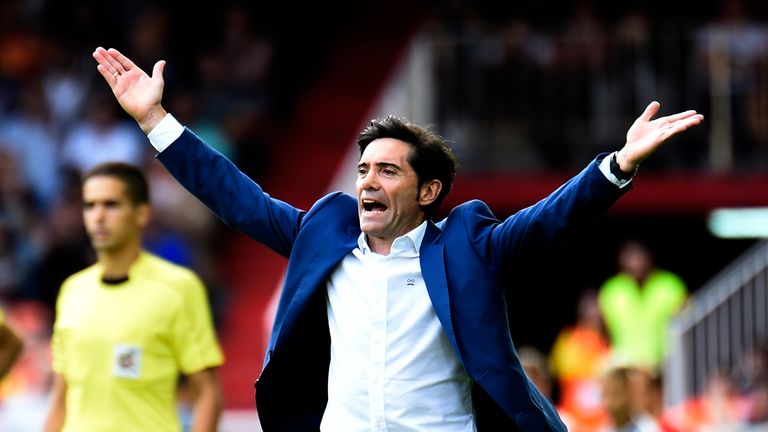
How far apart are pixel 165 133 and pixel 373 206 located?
829mm

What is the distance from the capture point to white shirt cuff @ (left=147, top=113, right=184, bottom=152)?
6.52 metres

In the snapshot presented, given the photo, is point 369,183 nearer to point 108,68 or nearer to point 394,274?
point 394,274

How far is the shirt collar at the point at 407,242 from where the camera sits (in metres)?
6.43

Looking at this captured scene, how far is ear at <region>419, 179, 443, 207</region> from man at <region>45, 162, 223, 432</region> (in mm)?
1669

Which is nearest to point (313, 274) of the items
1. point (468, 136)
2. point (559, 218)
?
point (559, 218)

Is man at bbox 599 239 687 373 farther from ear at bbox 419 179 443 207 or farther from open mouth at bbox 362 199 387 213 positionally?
open mouth at bbox 362 199 387 213

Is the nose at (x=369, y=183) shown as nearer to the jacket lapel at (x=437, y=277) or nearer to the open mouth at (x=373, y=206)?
the open mouth at (x=373, y=206)

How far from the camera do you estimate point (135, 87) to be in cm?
663

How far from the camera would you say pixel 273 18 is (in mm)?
18688

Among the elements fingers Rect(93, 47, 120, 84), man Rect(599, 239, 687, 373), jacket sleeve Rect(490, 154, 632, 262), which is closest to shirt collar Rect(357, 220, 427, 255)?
jacket sleeve Rect(490, 154, 632, 262)

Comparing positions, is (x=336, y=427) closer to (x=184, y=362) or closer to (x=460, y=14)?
(x=184, y=362)

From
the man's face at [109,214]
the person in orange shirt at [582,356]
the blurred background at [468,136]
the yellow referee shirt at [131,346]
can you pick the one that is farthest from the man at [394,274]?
the person in orange shirt at [582,356]

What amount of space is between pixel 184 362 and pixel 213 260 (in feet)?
27.7

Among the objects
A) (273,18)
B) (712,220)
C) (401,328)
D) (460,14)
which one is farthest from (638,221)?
(401,328)
